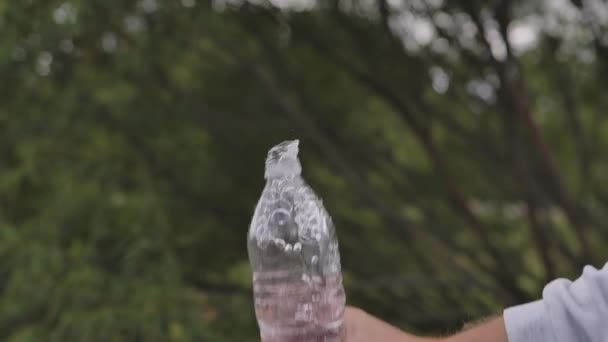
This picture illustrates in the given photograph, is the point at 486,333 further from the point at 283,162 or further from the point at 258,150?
the point at 258,150

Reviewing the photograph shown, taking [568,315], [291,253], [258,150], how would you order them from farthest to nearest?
1. [258,150]
2. [291,253]
3. [568,315]

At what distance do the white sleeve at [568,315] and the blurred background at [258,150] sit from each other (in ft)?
6.16

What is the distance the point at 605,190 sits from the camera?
7.20 m

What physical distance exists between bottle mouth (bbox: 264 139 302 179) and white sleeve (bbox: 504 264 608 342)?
46 centimetres

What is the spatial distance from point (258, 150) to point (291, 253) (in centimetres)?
372

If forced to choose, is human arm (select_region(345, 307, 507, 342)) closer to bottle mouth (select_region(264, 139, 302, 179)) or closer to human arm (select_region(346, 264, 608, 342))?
human arm (select_region(346, 264, 608, 342))

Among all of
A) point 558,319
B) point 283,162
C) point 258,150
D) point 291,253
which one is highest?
point 258,150

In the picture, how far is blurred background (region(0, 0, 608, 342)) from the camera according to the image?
348 cm

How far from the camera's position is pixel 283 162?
180 cm

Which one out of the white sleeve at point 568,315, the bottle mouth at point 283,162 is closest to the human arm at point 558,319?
the white sleeve at point 568,315

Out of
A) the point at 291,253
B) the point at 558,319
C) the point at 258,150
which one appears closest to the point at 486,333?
the point at 558,319

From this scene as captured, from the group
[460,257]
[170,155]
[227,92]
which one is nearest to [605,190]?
[460,257]

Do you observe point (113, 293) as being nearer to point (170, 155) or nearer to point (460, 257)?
point (170, 155)

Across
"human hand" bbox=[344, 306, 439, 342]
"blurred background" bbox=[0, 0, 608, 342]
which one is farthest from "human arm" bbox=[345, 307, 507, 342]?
"blurred background" bbox=[0, 0, 608, 342]
